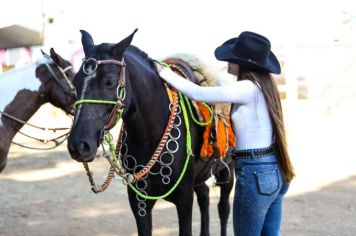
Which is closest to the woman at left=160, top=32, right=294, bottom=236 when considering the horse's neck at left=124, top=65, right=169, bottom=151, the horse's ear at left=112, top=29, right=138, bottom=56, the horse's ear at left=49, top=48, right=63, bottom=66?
the horse's neck at left=124, top=65, right=169, bottom=151

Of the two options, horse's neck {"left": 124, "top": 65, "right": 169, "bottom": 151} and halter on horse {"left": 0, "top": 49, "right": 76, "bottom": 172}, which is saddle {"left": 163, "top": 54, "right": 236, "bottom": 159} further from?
halter on horse {"left": 0, "top": 49, "right": 76, "bottom": 172}

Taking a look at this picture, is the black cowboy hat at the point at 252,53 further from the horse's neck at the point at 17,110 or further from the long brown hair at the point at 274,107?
the horse's neck at the point at 17,110

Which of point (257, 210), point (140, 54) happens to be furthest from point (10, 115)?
point (257, 210)

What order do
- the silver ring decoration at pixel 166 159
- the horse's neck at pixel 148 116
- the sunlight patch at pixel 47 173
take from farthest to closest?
the sunlight patch at pixel 47 173 < the silver ring decoration at pixel 166 159 < the horse's neck at pixel 148 116

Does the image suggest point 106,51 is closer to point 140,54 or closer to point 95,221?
point 140,54

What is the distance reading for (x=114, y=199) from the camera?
25.4 ft

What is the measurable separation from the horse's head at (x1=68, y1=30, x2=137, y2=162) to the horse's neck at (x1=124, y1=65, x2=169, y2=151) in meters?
0.36

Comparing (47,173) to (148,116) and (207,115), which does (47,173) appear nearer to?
(207,115)

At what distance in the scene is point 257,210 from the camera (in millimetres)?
3244

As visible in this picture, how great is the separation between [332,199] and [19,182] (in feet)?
16.3

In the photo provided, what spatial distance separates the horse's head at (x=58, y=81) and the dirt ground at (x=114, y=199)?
6.20 ft

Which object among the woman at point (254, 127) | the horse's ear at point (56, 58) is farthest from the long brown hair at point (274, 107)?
the horse's ear at point (56, 58)

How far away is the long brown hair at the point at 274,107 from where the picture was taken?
319 centimetres

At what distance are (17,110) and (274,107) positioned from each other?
2.68 m
